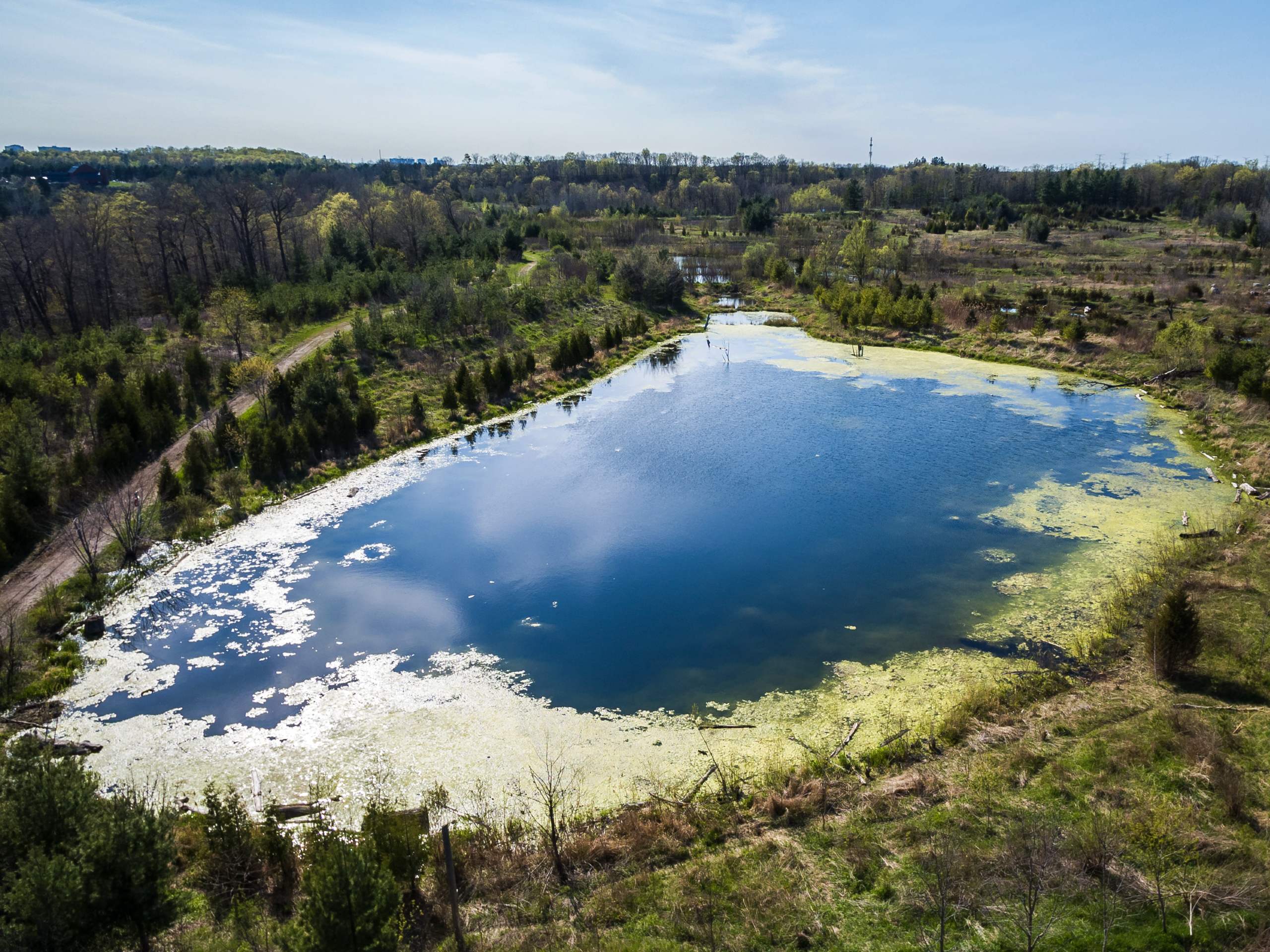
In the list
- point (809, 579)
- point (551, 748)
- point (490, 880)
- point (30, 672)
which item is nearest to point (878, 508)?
point (809, 579)

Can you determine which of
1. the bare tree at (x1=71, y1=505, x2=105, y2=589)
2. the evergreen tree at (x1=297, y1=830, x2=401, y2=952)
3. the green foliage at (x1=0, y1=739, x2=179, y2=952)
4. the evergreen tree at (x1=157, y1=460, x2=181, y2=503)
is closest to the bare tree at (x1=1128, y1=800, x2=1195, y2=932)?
the evergreen tree at (x1=297, y1=830, x2=401, y2=952)

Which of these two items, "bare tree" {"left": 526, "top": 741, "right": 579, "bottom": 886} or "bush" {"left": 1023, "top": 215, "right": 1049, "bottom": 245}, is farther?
"bush" {"left": 1023, "top": 215, "right": 1049, "bottom": 245}

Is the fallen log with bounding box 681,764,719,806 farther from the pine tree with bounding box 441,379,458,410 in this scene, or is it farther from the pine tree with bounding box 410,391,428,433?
the pine tree with bounding box 441,379,458,410

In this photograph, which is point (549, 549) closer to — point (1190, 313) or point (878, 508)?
point (878, 508)

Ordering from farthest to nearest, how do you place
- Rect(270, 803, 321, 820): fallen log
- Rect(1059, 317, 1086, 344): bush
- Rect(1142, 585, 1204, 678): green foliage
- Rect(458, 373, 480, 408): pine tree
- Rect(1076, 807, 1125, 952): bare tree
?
1. Rect(1059, 317, 1086, 344): bush
2. Rect(458, 373, 480, 408): pine tree
3. Rect(1142, 585, 1204, 678): green foliage
4. Rect(270, 803, 321, 820): fallen log
5. Rect(1076, 807, 1125, 952): bare tree

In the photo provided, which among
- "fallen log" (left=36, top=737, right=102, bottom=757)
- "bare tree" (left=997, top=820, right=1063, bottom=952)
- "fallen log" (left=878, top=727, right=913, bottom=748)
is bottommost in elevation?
"fallen log" (left=36, top=737, right=102, bottom=757)

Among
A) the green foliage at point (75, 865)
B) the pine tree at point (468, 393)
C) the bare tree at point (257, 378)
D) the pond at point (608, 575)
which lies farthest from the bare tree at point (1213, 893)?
the pine tree at point (468, 393)

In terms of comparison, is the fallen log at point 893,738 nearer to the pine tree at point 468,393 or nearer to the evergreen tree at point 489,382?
the pine tree at point 468,393
